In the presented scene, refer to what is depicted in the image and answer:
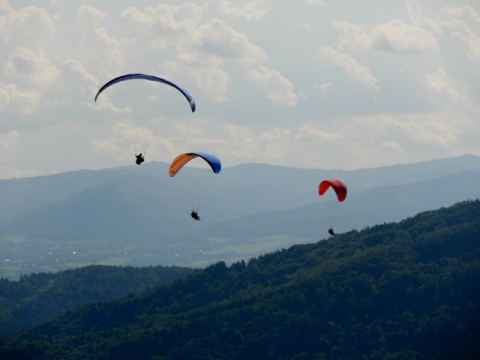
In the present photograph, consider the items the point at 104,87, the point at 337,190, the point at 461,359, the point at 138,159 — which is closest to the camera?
the point at 138,159

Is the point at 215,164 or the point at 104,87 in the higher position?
the point at 104,87

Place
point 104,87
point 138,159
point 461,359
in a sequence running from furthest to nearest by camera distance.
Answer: point 461,359 → point 104,87 → point 138,159

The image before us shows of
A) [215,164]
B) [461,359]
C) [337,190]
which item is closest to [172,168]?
[215,164]

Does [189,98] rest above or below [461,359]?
above

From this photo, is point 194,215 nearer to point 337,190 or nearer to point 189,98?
point 189,98

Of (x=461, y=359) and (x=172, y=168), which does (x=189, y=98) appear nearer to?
(x=172, y=168)

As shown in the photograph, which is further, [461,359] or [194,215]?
[461,359]

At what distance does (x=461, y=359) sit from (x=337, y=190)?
114 metres

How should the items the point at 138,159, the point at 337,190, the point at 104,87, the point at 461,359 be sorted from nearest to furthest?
the point at 138,159 < the point at 104,87 < the point at 337,190 < the point at 461,359

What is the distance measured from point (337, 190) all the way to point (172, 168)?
718 inches

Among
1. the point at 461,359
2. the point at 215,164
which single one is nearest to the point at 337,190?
the point at 215,164

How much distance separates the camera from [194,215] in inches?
3319

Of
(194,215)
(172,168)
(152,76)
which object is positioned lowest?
(194,215)

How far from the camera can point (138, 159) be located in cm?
8262
